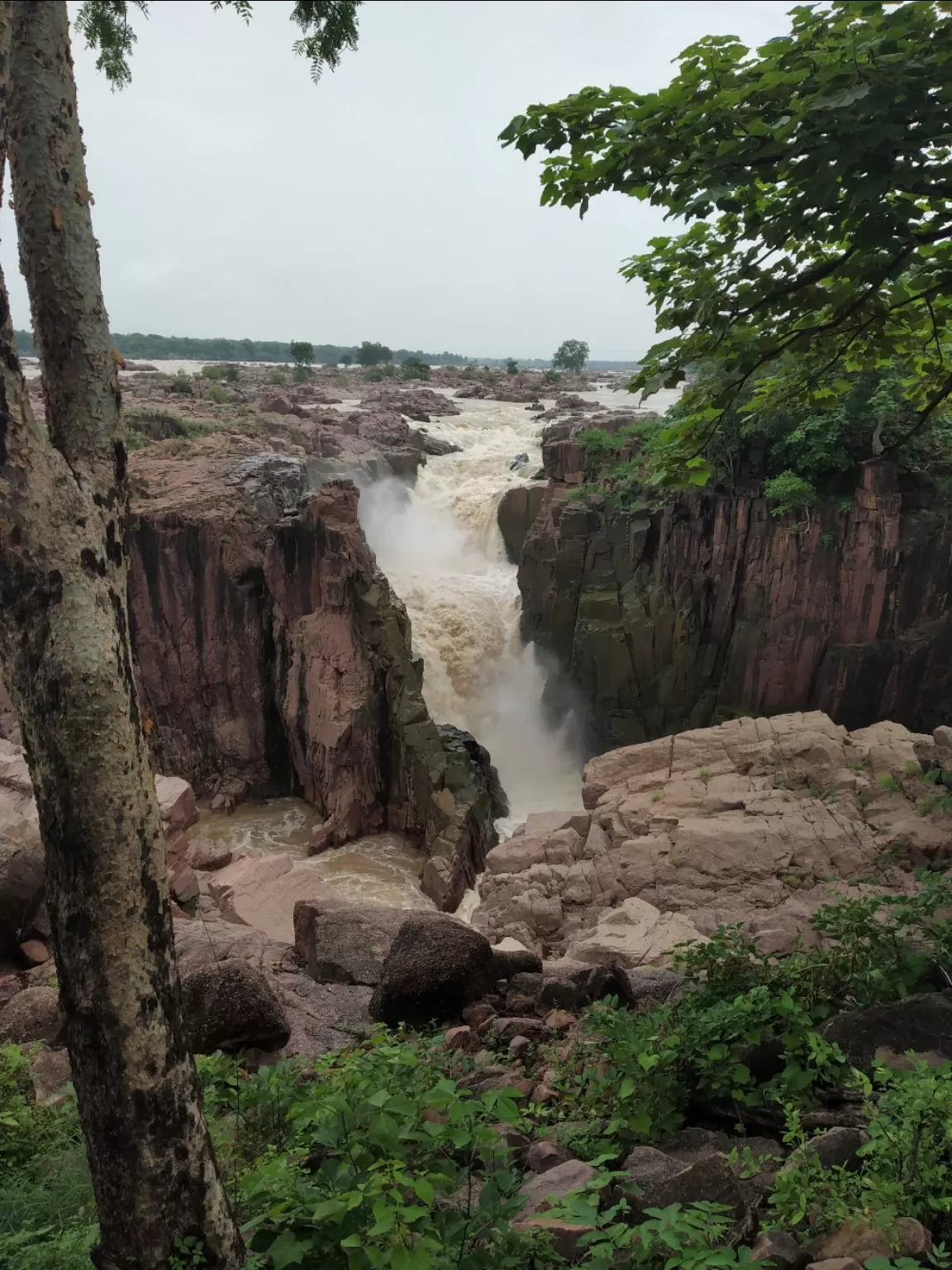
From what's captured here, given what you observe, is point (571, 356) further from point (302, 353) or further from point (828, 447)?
point (828, 447)

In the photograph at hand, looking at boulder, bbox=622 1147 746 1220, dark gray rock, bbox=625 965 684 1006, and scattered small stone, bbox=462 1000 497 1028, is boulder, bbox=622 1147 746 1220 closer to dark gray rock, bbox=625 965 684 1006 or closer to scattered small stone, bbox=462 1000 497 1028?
dark gray rock, bbox=625 965 684 1006

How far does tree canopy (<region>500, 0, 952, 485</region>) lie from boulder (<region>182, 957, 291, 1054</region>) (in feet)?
14.3

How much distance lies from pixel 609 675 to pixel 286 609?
7.86 metres

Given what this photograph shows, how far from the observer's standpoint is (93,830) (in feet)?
8.07

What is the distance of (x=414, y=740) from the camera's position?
1599 centimetres

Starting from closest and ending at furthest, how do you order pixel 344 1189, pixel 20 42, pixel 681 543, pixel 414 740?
1. pixel 344 1189
2. pixel 20 42
3. pixel 414 740
4. pixel 681 543

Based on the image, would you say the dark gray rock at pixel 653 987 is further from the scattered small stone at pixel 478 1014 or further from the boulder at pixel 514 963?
the scattered small stone at pixel 478 1014

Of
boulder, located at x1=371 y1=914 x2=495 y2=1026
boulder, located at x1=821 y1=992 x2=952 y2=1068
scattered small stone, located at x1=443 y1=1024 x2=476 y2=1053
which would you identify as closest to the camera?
boulder, located at x1=821 y1=992 x2=952 y2=1068

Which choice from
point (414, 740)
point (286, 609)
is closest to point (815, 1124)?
point (414, 740)

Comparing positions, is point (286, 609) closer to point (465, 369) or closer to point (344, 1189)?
point (344, 1189)

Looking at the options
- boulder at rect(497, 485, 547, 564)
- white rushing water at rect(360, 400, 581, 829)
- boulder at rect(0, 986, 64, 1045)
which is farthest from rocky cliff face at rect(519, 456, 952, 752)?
boulder at rect(0, 986, 64, 1045)

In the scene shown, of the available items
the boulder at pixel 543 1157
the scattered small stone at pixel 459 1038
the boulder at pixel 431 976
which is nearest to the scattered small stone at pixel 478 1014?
the boulder at pixel 431 976

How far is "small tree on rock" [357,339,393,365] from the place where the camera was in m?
74.1

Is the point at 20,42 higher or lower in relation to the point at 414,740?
higher
